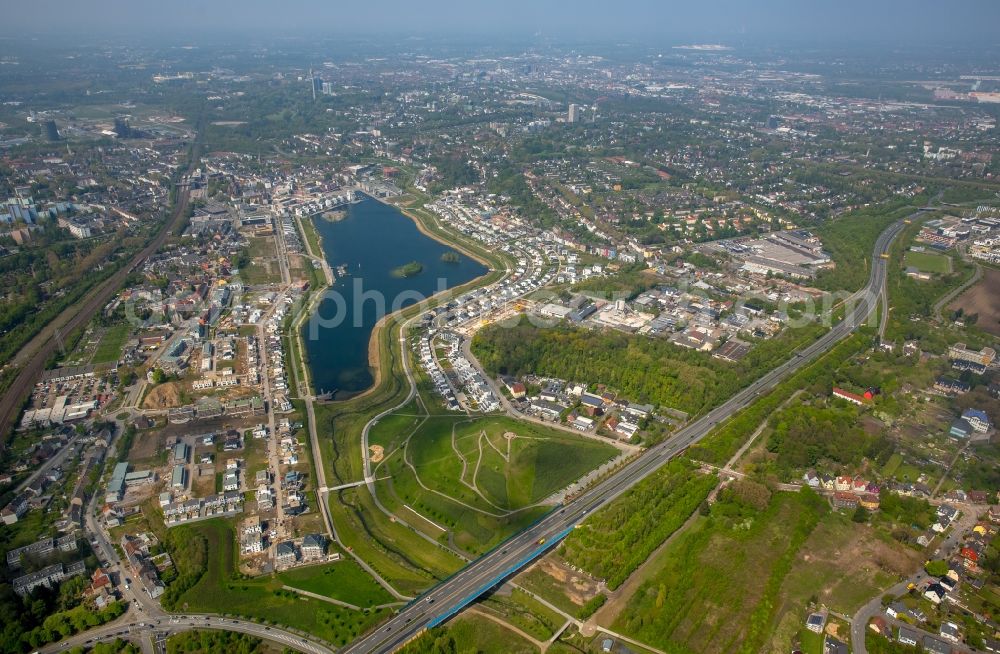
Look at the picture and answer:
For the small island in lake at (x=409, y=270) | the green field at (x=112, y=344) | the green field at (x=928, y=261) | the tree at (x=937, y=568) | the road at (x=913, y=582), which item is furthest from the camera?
the small island in lake at (x=409, y=270)

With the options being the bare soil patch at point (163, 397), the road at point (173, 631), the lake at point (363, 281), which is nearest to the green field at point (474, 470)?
the road at point (173, 631)

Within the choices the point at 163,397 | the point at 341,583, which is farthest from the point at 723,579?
the point at 163,397

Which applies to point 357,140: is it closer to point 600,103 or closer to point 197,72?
point 600,103

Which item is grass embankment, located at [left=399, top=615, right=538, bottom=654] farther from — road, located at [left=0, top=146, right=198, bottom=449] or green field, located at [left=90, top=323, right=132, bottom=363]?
green field, located at [left=90, top=323, right=132, bottom=363]

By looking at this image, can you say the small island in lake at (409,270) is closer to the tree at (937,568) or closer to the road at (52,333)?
the road at (52,333)

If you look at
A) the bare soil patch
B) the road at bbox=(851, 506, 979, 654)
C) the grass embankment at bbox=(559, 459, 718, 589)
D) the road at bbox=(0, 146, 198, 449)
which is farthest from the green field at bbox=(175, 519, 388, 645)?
the road at bbox=(851, 506, 979, 654)

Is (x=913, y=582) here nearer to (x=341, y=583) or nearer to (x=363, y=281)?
(x=341, y=583)
